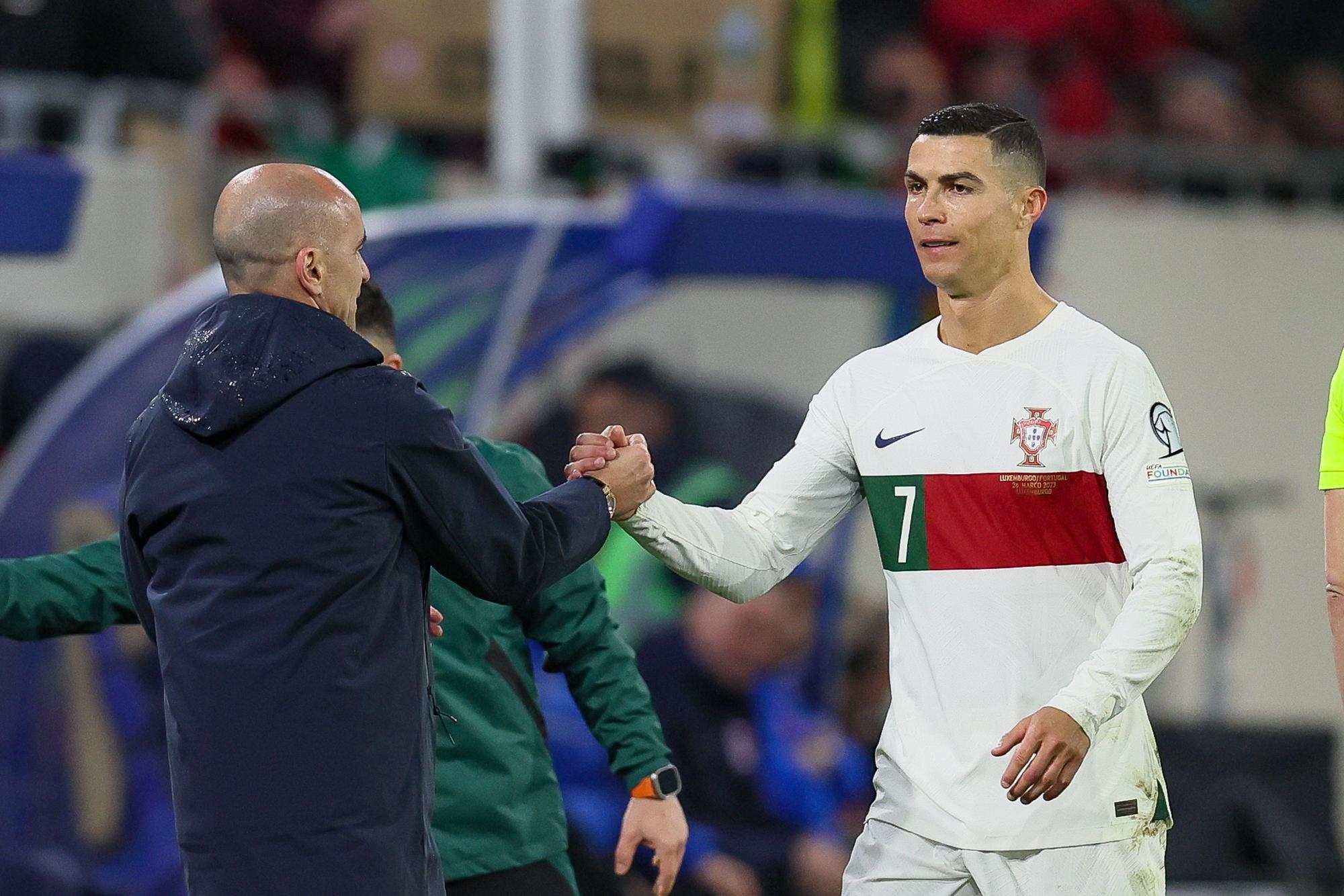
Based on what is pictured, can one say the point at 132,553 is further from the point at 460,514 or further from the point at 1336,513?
the point at 1336,513

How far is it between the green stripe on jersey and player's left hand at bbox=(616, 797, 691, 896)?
66cm

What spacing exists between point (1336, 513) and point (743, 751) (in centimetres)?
378

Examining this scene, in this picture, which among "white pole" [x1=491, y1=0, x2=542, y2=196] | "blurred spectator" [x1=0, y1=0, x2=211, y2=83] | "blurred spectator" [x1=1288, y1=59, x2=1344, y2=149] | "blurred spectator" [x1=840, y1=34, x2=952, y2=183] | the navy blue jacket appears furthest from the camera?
"blurred spectator" [x1=1288, y1=59, x2=1344, y2=149]

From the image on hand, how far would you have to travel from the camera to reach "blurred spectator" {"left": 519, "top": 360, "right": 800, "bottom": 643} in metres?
7.52

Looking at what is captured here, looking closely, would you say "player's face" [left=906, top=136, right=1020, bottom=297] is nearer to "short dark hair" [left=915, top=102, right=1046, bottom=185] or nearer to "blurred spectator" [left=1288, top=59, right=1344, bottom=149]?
"short dark hair" [left=915, top=102, right=1046, bottom=185]

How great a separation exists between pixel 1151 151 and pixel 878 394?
610cm

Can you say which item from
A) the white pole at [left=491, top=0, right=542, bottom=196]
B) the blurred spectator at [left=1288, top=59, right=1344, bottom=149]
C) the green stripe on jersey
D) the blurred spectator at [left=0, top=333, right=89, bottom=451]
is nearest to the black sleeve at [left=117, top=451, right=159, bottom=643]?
the green stripe on jersey

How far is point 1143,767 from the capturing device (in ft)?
11.4

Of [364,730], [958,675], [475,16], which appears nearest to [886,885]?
[958,675]

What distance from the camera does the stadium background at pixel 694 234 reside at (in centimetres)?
629

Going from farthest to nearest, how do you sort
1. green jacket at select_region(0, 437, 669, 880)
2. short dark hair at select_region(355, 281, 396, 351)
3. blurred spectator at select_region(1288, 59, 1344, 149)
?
blurred spectator at select_region(1288, 59, 1344, 149), short dark hair at select_region(355, 281, 396, 351), green jacket at select_region(0, 437, 669, 880)

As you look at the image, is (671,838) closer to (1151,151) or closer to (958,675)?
(958,675)

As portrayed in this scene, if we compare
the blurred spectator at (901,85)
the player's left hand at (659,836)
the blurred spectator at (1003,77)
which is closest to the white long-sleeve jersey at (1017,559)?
the player's left hand at (659,836)

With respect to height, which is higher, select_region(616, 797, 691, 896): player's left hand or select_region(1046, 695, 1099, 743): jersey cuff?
select_region(1046, 695, 1099, 743): jersey cuff
